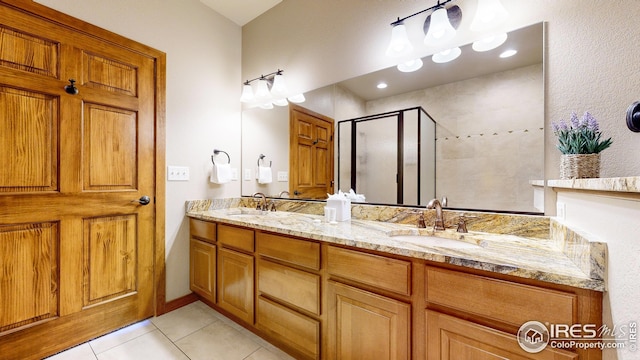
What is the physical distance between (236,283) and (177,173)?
1.09 meters

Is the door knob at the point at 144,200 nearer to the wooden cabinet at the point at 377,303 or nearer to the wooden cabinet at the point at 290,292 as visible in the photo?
the wooden cabinet at the point at 377,303

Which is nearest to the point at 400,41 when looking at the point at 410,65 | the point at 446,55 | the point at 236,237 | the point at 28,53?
the point at 410,65

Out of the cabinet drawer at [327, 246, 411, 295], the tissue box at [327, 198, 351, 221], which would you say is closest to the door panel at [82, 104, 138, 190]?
the tissue box at [327, 198, 351, 221]

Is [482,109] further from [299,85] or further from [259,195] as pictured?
[259,195]

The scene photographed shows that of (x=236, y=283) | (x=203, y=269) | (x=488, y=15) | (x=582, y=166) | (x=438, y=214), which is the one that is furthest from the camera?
(x=203, y=269)

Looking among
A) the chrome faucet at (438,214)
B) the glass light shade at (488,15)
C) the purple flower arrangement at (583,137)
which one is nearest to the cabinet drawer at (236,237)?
the chrome faucet at (438,214)

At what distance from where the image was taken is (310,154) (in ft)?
7.31

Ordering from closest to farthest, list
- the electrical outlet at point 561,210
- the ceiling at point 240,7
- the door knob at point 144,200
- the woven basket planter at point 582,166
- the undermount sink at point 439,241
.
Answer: the woven basket planter at point 582,166, the electrical outlet at point 561,210, the undermount sink at point 439,241, the door knob at point 144,200, the ceiling at point 240,7

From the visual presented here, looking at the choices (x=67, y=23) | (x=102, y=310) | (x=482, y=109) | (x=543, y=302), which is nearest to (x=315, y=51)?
(x=482, y=109)

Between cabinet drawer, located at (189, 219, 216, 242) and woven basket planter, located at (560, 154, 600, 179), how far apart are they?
2.16 m

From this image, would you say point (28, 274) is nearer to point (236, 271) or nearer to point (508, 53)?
point (236, 271)

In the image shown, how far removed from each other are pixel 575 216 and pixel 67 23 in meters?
2.97

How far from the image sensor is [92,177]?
69.7 inches

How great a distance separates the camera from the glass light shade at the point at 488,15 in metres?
1.34
